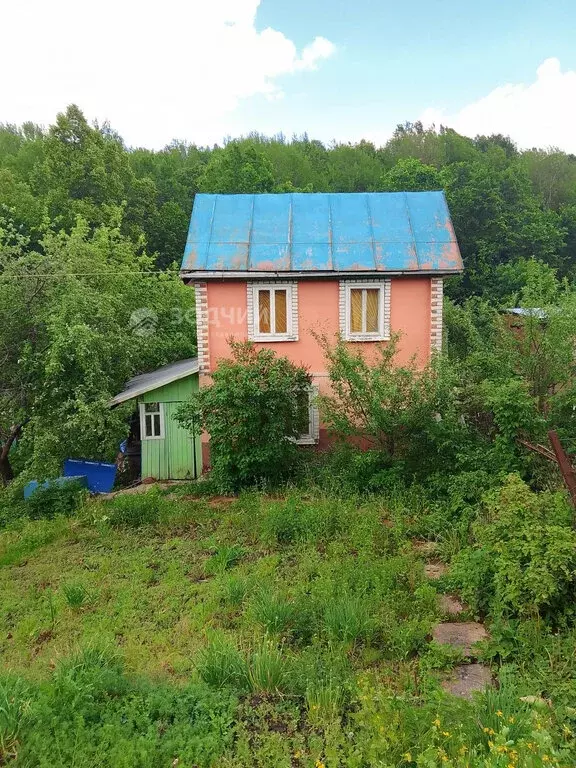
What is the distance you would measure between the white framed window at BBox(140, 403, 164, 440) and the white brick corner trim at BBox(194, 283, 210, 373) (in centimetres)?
172

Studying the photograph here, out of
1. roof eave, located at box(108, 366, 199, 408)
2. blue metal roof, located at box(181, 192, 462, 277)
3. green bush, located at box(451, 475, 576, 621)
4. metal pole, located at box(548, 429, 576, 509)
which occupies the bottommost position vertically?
green bush, located at box(451, 475, 576, 621)

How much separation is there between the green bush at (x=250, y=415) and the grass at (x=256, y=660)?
2.56 meters

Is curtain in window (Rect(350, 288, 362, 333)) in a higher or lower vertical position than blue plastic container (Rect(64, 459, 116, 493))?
higher

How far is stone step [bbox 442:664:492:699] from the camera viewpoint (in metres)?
4.30

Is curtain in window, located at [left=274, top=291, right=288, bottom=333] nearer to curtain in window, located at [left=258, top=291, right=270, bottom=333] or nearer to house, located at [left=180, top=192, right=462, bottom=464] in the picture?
house, located at [left=180, top=192, right=462, bottom=464]

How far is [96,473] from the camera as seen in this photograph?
500 inches

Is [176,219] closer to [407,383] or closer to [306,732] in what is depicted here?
[407,383]

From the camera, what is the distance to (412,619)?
539 cm

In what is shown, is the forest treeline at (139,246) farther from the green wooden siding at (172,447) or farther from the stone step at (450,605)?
the stone step at (450,605)

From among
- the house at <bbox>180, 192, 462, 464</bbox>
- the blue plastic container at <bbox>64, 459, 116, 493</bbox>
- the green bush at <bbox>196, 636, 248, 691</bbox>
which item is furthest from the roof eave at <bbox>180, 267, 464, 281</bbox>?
the green bush at <bbox>196, 636, 248, 691</bbox>

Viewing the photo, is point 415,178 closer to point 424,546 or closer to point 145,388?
point 145,388

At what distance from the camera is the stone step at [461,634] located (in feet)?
16.3

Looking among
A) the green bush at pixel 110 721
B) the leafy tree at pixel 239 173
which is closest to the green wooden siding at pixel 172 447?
the green bush at pixel 110 721

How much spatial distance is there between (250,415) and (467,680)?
6.69 meters
